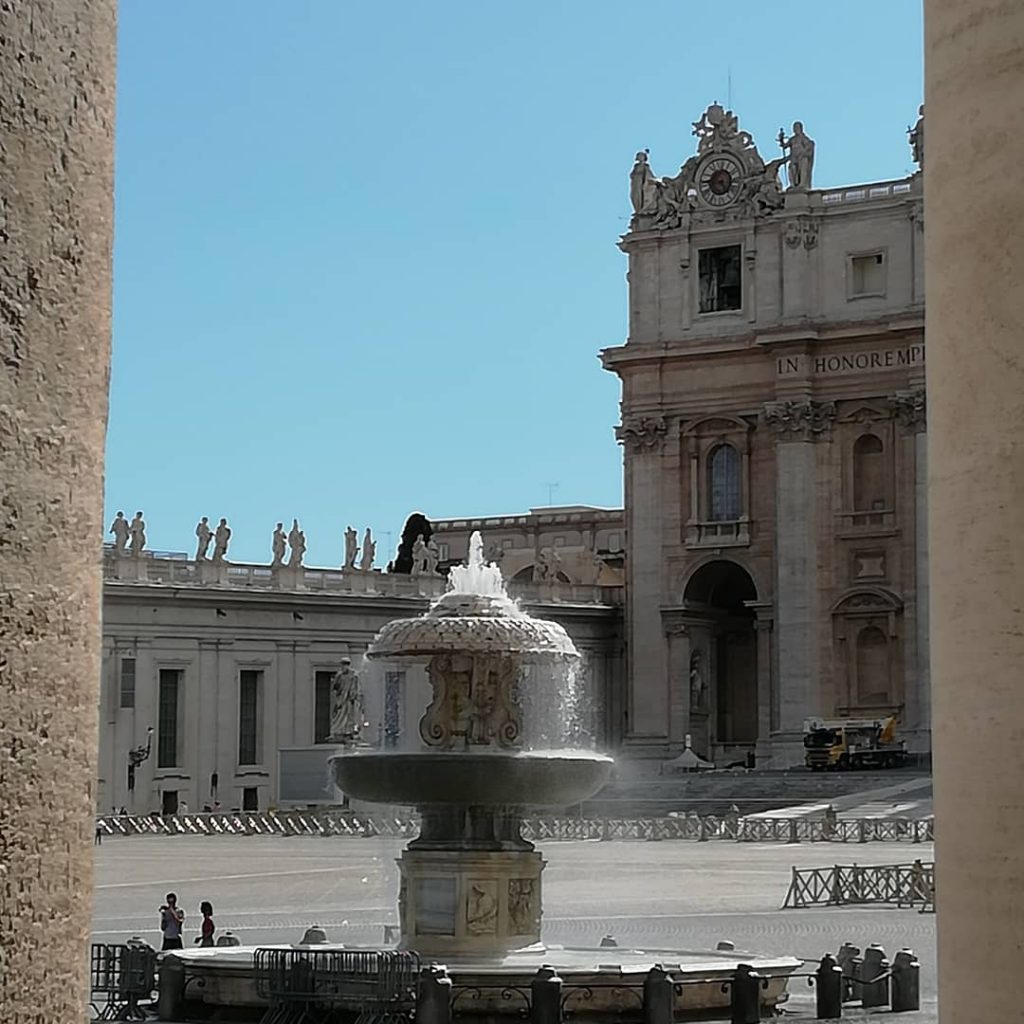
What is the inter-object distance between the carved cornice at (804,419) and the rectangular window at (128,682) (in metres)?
22.3

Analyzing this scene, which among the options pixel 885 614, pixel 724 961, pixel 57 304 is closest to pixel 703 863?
pixel 724 961

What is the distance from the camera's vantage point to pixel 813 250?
7400 centimetres

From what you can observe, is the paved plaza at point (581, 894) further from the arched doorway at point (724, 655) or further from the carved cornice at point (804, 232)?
the carved cornice at point (804, 232)

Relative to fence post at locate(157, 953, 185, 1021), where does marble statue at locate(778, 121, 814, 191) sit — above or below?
above

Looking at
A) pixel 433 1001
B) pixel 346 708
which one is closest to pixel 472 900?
pixel 433 1001

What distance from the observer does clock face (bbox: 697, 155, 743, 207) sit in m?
75.9

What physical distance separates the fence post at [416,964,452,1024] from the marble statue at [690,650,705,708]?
59.5 m

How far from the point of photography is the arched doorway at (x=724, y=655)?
76000 mm

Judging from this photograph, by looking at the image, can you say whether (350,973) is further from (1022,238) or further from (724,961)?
(1022,238)

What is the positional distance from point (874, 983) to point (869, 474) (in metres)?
55.8

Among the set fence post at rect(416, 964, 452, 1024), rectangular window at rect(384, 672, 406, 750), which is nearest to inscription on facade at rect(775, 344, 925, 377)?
rectangular window at rect(384, 672, 406, 750)

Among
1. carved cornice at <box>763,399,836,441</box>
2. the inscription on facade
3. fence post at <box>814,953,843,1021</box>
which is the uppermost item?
the inscription on facade

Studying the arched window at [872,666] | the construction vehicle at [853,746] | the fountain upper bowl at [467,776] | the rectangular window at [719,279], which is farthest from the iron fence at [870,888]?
the rectangular window at [719,279]

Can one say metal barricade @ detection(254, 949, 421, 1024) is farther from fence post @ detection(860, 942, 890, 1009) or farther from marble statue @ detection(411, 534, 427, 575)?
marble statue @ detection(411, 534, 427, 575)
